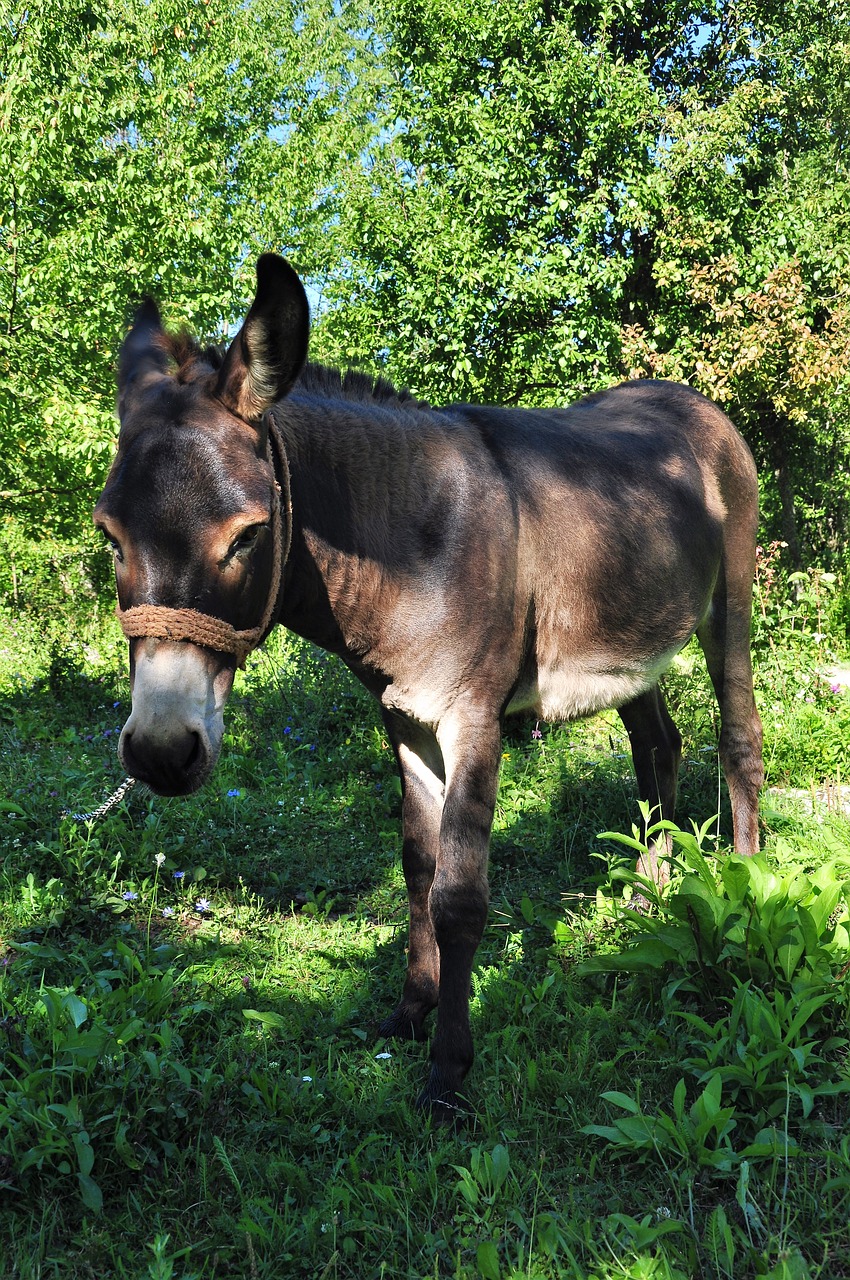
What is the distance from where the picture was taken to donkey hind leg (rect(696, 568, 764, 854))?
401 cm

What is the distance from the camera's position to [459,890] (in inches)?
103

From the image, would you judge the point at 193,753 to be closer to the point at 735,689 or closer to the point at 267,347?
the point at 267,347

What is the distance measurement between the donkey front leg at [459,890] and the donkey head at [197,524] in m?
0.80

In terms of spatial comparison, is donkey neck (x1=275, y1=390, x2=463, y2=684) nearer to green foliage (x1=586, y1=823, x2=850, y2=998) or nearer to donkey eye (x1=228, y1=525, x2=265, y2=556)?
donkey eye (x1=228, y1=525, x2=265, y2=556)

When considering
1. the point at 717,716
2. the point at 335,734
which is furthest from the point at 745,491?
the point at 335,734

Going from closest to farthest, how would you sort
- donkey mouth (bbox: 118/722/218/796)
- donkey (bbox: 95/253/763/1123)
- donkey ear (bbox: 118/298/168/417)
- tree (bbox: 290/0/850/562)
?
donkey mouth (bbox: 118/722/218/796), donkey (bbox: 95/253/763/1123), donkey ear (bbox: 118/298/168/417), tree (bbox: 290/0/850/562)

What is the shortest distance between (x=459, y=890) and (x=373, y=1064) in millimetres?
620

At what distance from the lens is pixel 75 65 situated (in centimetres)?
936

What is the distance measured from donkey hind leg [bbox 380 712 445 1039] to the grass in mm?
216

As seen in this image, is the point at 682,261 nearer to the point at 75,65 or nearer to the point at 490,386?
the point at 490,386

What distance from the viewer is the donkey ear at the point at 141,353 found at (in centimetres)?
248

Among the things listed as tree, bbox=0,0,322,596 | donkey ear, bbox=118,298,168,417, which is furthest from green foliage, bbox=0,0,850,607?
donkey ear, bbox=118,298,168,417

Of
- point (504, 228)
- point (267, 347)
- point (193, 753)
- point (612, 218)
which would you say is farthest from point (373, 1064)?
point (612, 218)

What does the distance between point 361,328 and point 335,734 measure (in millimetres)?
9125
